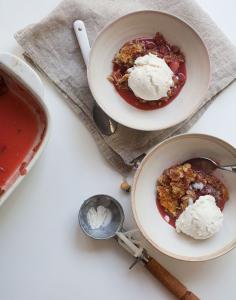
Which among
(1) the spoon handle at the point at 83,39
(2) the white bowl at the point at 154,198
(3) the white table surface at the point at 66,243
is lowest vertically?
(3) the white table surface at the point at 66,243

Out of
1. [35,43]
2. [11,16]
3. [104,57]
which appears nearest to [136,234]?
[104,57]

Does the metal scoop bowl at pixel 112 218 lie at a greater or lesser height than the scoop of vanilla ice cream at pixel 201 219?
lesser

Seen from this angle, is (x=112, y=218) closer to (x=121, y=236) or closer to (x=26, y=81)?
(x=121, y=236)

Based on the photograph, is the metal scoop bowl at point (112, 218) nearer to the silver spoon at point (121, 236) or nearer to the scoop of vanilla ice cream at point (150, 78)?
the silver spoon at point (121, 236)

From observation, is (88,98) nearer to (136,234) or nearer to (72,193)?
(72,193)

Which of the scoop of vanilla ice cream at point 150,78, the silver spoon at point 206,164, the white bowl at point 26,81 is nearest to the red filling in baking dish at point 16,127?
the white bowl at point 26,81
